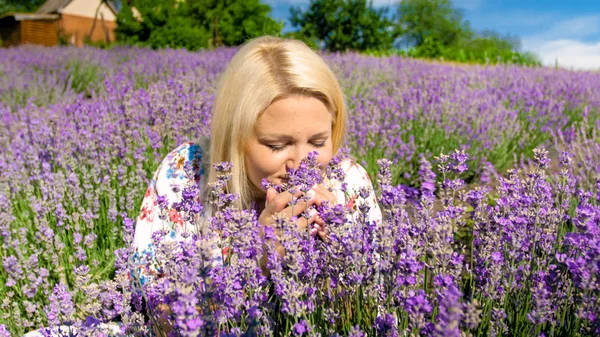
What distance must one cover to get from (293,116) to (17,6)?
46.7 metres

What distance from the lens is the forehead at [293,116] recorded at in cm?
200

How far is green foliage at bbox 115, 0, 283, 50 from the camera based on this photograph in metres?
14.2

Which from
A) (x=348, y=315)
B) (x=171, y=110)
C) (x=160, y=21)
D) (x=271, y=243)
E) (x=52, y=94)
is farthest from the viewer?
(x=160, y=21)

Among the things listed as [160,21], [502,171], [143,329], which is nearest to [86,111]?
[143,329]

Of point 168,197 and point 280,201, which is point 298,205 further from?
point 168,197

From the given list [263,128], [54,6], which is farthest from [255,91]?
[54,6]

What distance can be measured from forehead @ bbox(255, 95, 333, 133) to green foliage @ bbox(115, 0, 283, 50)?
456 inches

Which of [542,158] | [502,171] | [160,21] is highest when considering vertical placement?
[160,21]

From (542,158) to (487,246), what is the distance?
339mm

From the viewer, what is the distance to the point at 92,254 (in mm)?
2645

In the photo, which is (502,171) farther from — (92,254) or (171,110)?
(92,254)

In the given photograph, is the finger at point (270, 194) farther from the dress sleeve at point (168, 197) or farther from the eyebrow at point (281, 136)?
the dress sleeve at point (168, 197)

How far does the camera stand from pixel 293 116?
2027 millimetres

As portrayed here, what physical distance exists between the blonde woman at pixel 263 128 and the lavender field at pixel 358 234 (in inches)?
10.5
